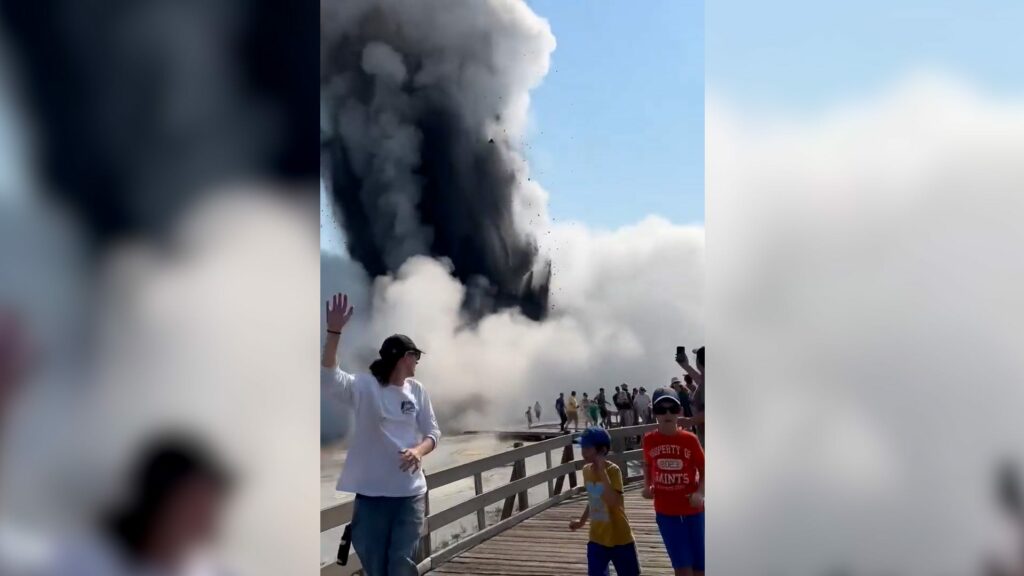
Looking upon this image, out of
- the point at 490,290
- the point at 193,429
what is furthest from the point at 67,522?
the point at 490,290

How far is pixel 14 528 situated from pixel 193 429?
0.28m

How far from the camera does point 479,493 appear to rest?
169 inches

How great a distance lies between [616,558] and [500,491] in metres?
1.88

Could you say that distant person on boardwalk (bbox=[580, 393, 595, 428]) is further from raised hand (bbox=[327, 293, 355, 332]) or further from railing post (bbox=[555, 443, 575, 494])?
raised hand (bbox=[327, 293, 355, 332])

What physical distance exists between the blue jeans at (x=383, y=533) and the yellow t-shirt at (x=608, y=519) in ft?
2.39

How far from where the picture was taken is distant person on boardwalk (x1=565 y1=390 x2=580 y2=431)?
189 inches

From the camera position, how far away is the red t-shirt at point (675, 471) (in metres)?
2.56

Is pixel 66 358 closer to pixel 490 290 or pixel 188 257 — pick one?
pixel 188 257

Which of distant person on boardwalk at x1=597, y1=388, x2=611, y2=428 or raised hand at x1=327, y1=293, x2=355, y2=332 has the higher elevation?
raised hand at x1=327, y1=293, x2=355, y2=332

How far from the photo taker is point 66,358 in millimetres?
1223

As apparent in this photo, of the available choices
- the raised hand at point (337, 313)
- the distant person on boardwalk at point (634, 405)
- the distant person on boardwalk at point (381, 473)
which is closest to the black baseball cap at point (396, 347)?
the distant person on boardwalk at point (381, 473)

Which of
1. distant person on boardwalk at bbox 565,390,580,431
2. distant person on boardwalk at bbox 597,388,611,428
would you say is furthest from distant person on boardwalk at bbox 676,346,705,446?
distant person on boardwalk at bbox 597,388,611,428

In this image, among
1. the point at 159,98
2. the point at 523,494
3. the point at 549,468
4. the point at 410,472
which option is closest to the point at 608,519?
the point at 410,472

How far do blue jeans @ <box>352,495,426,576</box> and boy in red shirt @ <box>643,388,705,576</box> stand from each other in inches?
32.3
